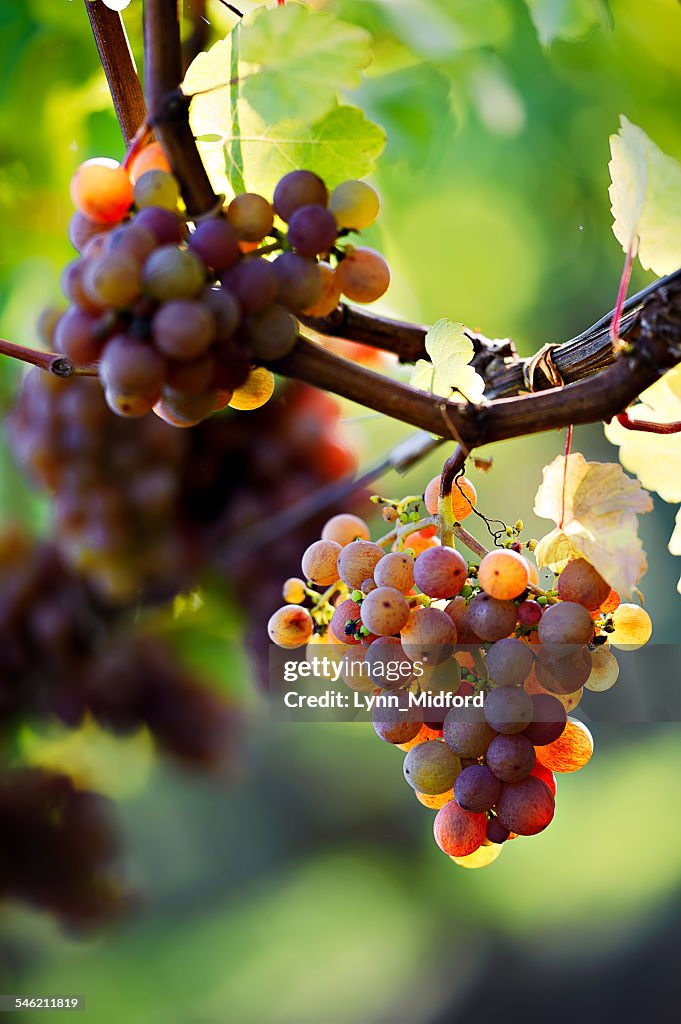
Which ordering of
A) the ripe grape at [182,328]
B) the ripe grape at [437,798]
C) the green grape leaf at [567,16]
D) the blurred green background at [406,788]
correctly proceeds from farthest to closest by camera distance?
the blurred green background at [406,788], the green grape leaf at [567,16], the ripe grape at [437,798], the ripe grape at [182,328]

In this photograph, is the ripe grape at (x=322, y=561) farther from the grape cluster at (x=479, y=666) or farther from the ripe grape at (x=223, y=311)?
the ripe grape at (x=223, y=311)

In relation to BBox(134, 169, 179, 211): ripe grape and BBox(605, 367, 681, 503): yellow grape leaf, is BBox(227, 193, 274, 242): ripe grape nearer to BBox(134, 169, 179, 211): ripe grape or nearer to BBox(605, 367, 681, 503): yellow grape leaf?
BBox(134, 169, 179, 211): ripe grape

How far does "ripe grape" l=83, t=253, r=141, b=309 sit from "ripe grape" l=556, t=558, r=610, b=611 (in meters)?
0.15

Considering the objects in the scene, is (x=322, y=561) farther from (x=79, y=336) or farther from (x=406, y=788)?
(x=406, y=788)

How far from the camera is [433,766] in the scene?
27 cm

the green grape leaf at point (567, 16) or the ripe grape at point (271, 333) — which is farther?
the green grape leaf at point (567, 16)

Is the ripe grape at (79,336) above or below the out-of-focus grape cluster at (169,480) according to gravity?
below

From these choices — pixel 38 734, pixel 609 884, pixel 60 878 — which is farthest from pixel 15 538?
pixel 609 884

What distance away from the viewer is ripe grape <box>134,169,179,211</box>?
0.21m

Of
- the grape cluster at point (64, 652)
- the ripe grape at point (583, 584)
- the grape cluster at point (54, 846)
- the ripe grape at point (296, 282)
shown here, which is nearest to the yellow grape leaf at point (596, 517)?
the ripe grape at point (583, 584)

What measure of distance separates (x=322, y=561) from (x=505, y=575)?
3.1 inches

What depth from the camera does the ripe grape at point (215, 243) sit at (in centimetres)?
21

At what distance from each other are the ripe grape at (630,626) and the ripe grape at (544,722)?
0.11 ft

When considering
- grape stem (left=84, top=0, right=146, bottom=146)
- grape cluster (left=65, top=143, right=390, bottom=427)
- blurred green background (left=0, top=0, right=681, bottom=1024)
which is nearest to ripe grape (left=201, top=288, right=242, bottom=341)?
grape cluster (left=65, top=143, right=390, bottom=427)
